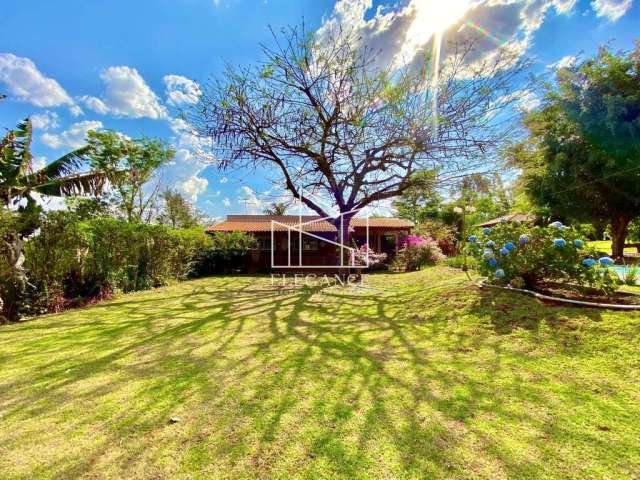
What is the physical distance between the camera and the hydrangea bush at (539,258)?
5.18 metres

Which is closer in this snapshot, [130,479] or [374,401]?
[130,479]

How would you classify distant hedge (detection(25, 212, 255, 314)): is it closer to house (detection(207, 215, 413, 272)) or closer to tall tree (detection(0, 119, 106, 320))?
tall tree (detection(0, 119, 106, 320))

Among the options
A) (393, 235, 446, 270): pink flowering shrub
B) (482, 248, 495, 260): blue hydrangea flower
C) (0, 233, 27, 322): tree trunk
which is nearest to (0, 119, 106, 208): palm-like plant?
(0, 233, 27, 322): tree trunk

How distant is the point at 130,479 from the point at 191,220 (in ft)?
123

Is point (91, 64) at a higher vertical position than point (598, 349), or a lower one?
higher

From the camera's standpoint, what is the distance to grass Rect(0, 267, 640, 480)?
6.79 feet

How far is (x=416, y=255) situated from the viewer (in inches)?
630

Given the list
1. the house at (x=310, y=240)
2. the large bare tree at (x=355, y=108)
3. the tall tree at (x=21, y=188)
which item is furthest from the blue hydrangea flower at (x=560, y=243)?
the house at (x=310, y=240)

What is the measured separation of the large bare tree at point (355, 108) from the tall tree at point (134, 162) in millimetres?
13509

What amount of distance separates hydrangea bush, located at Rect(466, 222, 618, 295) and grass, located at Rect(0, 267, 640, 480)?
71 cm

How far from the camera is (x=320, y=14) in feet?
28.2

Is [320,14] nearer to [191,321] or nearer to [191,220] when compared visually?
[191,321]

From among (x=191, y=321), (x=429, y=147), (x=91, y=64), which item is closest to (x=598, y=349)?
(x=191, y=321)

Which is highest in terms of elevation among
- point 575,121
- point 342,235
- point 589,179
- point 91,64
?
point 91,64
